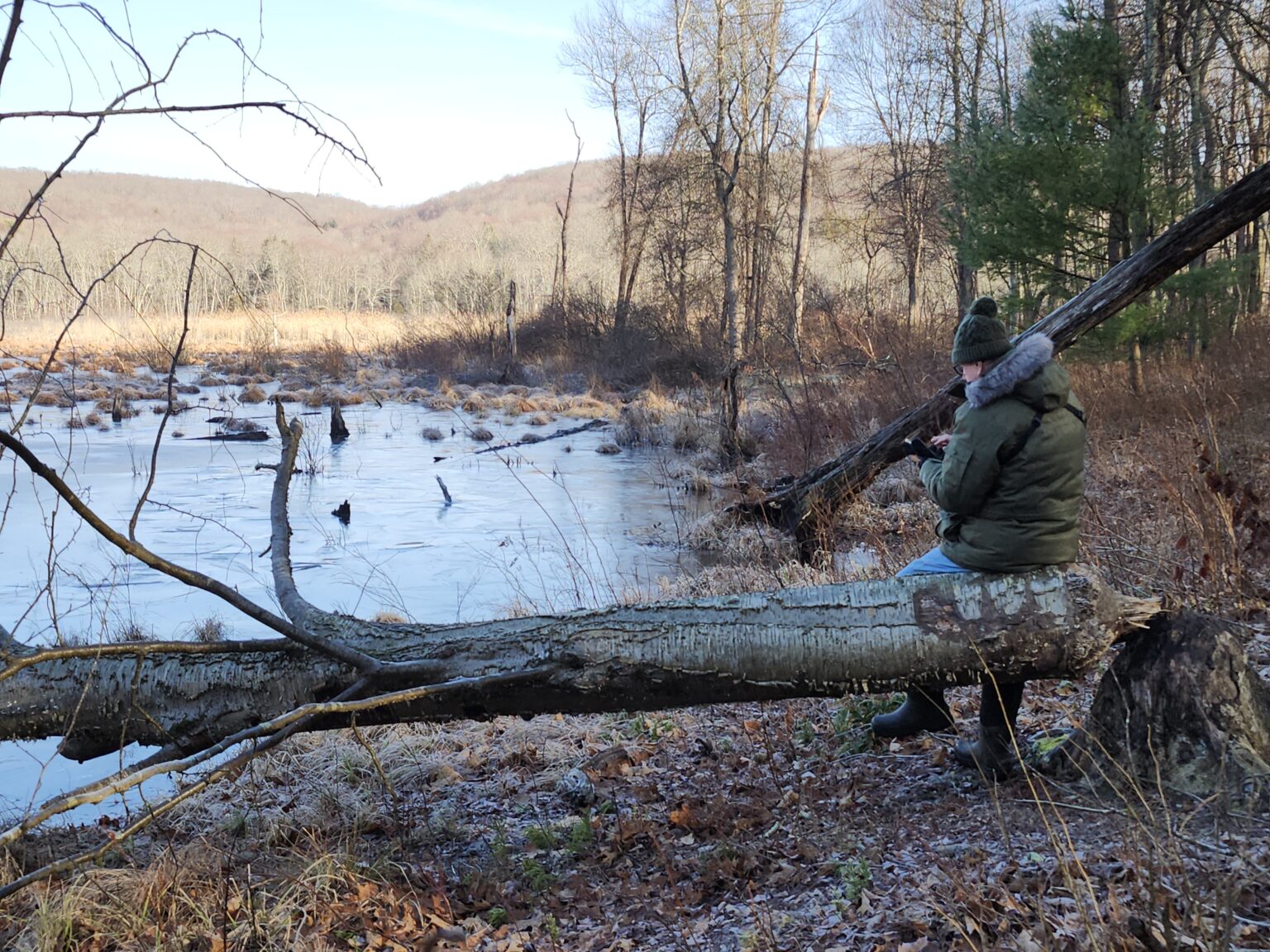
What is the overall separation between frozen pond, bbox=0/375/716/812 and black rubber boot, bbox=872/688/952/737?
343 centimetres

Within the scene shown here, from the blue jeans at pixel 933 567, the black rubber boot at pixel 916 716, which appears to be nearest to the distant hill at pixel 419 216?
the black rubber boot at pixel 916 716

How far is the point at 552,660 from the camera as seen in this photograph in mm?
3551

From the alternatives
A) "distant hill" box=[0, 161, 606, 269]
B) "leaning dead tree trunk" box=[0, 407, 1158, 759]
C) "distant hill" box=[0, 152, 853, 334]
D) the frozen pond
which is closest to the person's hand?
"leaning dead tree trunk" box=[0, 407, 1158, 759]

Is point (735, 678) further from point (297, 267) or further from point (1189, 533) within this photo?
point (297, 267)

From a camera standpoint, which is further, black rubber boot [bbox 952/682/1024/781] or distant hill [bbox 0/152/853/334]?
black rubber boot [bbox 952/682/1024/781]

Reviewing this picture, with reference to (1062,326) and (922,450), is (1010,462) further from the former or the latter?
(1062,326)

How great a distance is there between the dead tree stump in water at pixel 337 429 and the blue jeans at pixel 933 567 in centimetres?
1681

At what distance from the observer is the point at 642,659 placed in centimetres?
354

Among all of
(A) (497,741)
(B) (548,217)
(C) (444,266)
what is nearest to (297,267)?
(C) (444,266)

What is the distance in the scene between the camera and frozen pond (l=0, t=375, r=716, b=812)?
27.6ft

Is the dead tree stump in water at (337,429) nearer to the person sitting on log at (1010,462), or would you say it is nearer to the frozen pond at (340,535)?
the frozen pond at (340,535)

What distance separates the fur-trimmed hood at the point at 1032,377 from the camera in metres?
3.49

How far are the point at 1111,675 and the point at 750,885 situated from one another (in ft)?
5.26

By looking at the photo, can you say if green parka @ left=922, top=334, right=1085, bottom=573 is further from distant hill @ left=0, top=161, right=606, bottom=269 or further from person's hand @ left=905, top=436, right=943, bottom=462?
distant hill @ left=0, top=161, right=606, bottom=269
